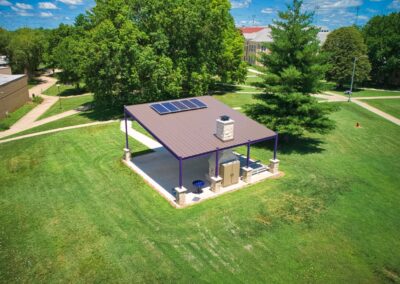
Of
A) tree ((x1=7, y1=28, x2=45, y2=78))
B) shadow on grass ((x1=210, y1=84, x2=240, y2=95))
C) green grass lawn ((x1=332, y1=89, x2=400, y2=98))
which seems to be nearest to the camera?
shadow on grass ((x1=210, y1=84, x2=240, y2=95))

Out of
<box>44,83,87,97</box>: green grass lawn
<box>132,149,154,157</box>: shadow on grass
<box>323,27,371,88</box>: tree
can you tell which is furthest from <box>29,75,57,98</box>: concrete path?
<box>323,27,371,88</box>: tree

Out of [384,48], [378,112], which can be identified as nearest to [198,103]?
[378,112]

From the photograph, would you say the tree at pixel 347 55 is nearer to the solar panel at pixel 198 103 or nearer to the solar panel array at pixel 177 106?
the solar panel at pixel 198 103

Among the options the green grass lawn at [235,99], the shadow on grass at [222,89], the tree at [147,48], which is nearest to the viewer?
the tree at [147,48]

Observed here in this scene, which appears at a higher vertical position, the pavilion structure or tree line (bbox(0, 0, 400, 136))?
tree line (bbox(0, 0, 400, 136))

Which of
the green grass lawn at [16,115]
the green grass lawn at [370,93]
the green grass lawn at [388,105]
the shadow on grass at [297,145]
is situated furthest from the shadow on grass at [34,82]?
the green grass lawn at [388,105]

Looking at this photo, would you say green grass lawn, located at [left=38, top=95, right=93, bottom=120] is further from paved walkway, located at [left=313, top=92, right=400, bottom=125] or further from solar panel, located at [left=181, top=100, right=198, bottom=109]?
paved walkway, located at [left=313, top=92, right=400, bottom=125]
